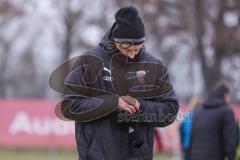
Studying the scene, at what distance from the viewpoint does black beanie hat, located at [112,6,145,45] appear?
5852 mm

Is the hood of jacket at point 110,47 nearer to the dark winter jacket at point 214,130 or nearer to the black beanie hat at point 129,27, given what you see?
the black beanie hat at point 129,27

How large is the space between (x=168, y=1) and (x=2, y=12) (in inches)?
407

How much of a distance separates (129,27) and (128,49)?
6.4 inches

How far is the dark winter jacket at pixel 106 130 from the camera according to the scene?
585 centimetres

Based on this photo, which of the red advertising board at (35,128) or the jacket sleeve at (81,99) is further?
the red advertising board at (35,128)

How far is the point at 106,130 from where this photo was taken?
19.2 feet

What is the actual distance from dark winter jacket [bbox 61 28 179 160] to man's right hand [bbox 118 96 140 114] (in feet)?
0.21

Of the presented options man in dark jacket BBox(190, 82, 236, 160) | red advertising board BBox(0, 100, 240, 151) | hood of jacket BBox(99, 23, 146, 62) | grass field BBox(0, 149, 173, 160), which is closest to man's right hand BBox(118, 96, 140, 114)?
hood of jacket BBox(99, 23, 146, 62)

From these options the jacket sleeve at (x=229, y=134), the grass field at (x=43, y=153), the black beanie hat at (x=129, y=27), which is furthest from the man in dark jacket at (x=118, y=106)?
the grass field at (x=43, y=153)

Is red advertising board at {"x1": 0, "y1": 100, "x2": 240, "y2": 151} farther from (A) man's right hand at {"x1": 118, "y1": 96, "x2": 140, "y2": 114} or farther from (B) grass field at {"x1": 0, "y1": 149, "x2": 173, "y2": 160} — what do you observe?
(A) man's right hand at {"x1": 118, "y1": 96, "x2": 140, "y2": 114}

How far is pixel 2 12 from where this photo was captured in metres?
43.2

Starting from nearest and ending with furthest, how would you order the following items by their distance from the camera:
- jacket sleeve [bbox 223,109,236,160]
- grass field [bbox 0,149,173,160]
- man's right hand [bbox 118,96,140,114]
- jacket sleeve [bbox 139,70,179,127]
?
man's right hand [bbox 118,96,140,114], jacket sleeve [bbox 139,70,179,127], jacket sleeve [bbox 223,109,236,160], grass field [bbox 0,149,173,160]

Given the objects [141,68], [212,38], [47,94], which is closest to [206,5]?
[212,38]

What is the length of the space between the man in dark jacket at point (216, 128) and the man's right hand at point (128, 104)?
4.34 meters
